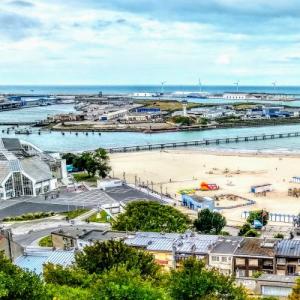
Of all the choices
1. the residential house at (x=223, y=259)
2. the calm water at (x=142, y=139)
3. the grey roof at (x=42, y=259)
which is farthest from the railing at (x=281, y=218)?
the calm water at (x=142, y=139)

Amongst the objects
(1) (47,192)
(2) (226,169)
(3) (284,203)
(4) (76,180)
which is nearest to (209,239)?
(3) (284,203)

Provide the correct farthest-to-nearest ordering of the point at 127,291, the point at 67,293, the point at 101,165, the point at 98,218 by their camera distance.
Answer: the point at 101,165 < the point at 98,218 < the point at 67,293 < the point at 127,291

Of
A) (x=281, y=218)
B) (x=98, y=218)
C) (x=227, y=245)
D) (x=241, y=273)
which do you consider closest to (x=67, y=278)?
(x=241, y=273)

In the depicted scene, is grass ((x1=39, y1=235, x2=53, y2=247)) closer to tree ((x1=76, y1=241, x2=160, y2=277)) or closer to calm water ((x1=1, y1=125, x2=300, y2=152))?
tree ((x1=76, y1=241, x2=160, y2=277))

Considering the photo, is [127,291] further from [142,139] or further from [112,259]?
[142,139]

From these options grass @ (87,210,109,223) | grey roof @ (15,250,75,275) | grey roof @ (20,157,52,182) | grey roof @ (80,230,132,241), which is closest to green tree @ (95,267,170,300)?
grey roof @ (15,250,75,275)

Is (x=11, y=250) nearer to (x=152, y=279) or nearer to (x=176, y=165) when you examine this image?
(x=152, y=279)

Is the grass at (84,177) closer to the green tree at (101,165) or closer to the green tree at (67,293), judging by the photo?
the green tree at (101,165)
